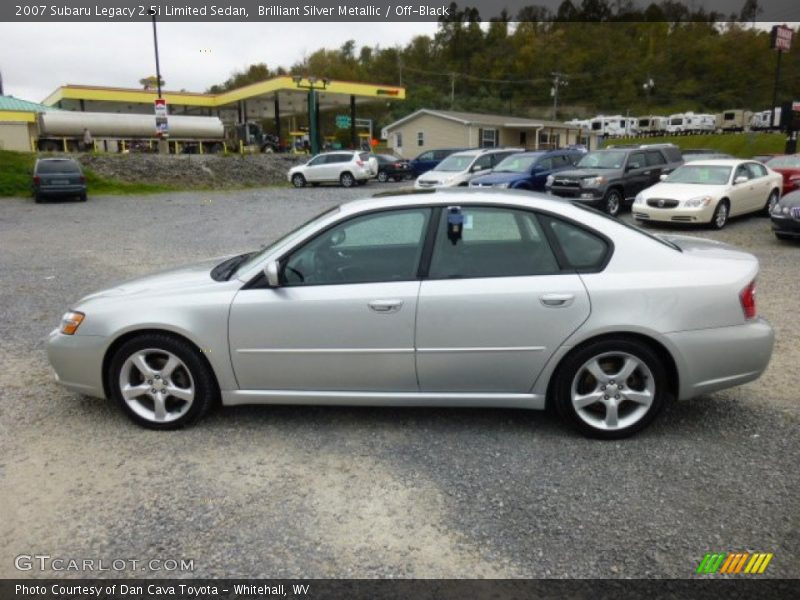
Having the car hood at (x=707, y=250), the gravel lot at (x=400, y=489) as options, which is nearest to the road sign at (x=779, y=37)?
the gravel lot at (x=400, y=489)

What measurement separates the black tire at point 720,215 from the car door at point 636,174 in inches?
103

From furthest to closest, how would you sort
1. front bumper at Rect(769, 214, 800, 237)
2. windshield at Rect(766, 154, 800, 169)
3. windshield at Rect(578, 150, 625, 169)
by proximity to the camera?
1. windshield at Rect(766, 154, 800, 169)
2. windshield at Rect(578, 150, 625, 169)
3. front bumper at Rect(769, 214, 800, 237)

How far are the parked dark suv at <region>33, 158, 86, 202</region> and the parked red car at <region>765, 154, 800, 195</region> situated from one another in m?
22.0

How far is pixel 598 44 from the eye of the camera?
11119 centimetres

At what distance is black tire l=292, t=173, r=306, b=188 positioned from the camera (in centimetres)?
2848

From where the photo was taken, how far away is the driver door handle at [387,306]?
12.9 ft

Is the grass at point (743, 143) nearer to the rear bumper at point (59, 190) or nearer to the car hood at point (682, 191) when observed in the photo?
the car hood at point (682, 191)

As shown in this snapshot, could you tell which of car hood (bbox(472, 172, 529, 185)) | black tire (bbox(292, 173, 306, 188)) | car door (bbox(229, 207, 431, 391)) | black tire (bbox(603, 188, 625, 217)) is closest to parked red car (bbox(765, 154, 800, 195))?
black tire (bbox(603, 188, 625, 217))

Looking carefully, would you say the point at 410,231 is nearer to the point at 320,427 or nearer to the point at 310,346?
the point at 310,346

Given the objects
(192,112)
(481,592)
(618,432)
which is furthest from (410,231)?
(192,112)

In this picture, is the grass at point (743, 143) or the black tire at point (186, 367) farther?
the grass at point (743, 143)

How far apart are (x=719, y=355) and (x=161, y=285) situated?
12.2ft

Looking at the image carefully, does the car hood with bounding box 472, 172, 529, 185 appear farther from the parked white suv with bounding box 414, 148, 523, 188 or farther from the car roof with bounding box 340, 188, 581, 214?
the car roof with bounding box 340, 188, 581, 214

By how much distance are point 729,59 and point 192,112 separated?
87483 millimetres
